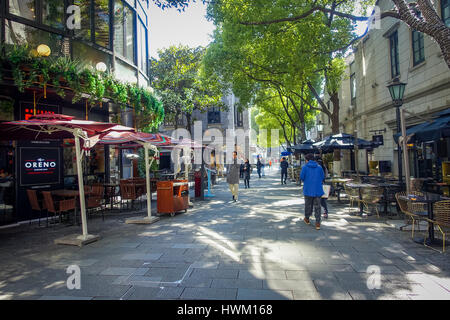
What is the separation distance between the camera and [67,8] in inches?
358

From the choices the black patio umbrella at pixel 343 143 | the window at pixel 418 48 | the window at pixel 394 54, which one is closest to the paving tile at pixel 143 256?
the black patio umbrella at pixel 343 143

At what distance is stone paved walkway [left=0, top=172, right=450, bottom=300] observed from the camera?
380cm

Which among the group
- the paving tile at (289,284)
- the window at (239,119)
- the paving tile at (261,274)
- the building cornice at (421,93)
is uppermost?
the window at (239,119)

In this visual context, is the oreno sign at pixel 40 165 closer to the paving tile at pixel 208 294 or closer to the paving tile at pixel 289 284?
the paving tile at pixel 208 294

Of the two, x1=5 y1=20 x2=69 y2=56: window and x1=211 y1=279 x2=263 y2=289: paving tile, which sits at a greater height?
x1=5 y1=20 x2=69 y2=56: window

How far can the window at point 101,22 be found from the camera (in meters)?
9.95

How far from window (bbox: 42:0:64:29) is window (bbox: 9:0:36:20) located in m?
0.27

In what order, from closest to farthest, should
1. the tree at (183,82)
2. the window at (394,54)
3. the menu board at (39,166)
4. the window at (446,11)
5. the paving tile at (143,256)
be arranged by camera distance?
1. the paving tile at (143,256)
2. the menu board at (39,166)
3. the window at (446,11)
4. the window at (394,54)
5. the tree at (183,82)

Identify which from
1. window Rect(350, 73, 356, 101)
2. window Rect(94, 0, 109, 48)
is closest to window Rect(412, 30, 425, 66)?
window Rect(350, 73, 356, 101)

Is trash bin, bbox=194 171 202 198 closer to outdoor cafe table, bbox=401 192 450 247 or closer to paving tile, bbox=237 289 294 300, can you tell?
outdoor cafe table, bbox=401 192 450 247

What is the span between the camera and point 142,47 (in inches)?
502

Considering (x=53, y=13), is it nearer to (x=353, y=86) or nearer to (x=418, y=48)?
(x=418, y=48)

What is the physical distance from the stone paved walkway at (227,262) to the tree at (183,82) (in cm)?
1204
